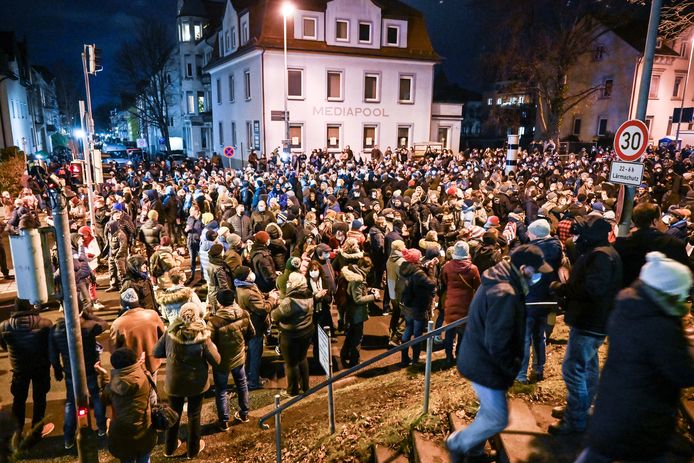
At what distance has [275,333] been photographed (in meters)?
8.70

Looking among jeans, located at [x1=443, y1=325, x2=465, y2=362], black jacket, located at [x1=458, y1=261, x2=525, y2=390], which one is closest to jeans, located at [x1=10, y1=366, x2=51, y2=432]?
black jacket, located at [x1=458, y1=261, x2=525, y2=390]

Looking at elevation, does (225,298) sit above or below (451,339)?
above

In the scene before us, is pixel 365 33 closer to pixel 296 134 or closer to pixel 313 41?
pixel 313 41

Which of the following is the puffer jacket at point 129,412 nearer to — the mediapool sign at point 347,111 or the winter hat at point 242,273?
the winter hat at point 242,273

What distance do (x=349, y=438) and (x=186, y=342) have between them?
6.86ft

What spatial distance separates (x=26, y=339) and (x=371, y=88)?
103ft

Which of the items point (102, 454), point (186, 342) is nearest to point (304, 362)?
point (186, 342)

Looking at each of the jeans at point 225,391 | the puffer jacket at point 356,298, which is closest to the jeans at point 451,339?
the puffer jacket at point 356,298

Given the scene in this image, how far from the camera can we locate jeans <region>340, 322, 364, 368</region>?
744 centimetres

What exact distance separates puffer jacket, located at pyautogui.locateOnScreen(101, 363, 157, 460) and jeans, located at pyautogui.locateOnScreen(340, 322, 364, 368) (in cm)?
343

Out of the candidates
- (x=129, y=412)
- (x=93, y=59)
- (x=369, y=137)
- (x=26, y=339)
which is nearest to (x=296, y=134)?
(x=369, y=137)

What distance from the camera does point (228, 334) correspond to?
5695 millimetres

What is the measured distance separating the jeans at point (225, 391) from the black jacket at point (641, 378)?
417 cm

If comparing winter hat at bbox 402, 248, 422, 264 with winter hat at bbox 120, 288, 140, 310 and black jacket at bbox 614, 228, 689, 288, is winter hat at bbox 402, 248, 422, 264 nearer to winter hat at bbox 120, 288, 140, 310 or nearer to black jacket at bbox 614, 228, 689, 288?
black jacket at bbox 614, 228, 689, 288
